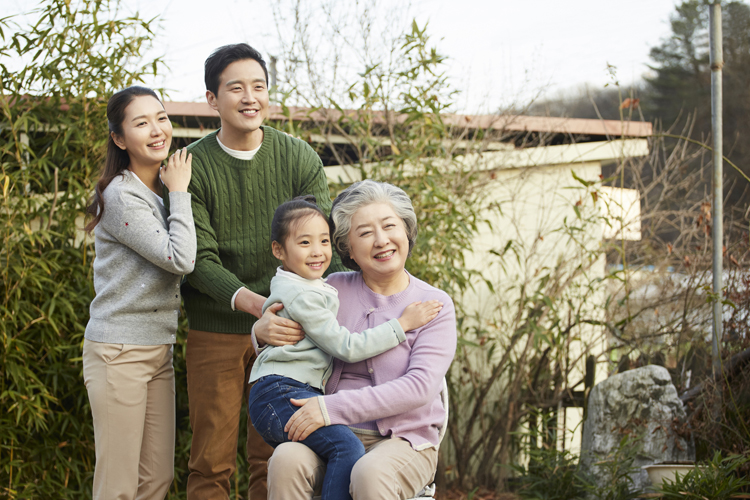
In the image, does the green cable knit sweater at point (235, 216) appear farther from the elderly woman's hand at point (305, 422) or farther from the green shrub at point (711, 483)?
the green shrub at point (711, 483)

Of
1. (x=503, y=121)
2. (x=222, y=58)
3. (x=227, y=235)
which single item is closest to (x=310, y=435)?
(x=227, y=235)

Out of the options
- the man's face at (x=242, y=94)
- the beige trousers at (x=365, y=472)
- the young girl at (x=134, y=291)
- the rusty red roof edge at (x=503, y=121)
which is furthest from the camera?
the rusty red roof edge at (x=503, y=121)

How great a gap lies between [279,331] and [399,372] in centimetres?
37

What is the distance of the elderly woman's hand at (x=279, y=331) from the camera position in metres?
1.77

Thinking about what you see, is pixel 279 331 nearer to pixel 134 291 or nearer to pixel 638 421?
pixel 134 291

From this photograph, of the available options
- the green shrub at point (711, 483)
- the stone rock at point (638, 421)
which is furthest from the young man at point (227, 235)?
the stone rock at point (638, 421)

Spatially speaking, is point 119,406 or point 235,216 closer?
point 119,406

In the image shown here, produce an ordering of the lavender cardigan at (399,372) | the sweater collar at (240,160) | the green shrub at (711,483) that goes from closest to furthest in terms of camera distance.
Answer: the lavender cardigan at (399,372) → the sweater collar at (240,160) → the green shrub at (711,483)

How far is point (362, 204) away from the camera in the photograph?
1.89 meters

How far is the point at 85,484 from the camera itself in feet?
9.70

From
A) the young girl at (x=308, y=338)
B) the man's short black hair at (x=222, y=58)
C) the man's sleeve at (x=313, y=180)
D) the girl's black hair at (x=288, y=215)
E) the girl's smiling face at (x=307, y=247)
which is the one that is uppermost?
the man's short black hair at (x=222, y=58)

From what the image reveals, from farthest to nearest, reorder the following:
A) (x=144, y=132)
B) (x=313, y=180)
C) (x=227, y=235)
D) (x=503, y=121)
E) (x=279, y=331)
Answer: (x=503, y=121)
(x=313, y=180)
(x=227, y=235)
(x=144, y=132)
(x=279, y=331)

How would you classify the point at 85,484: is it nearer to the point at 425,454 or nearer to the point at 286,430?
the point at 286,430

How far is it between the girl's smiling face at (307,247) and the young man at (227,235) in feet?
0.98
